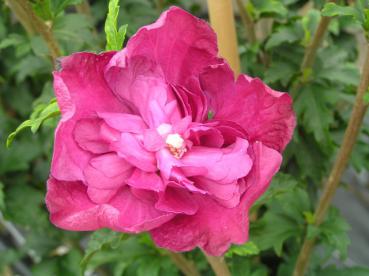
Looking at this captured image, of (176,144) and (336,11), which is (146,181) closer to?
(176,144)

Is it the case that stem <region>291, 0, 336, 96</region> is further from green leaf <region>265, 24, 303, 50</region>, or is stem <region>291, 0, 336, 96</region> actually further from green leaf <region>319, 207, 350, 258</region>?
green leaf <region>319, 207, 350, 258</region>

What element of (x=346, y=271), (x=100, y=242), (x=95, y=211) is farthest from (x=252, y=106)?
(x=346, y=271)

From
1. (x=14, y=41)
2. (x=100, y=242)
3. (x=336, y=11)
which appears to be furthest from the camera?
(x=14, y=41)

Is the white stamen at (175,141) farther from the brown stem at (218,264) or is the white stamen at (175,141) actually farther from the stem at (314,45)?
the stem at (314,45)

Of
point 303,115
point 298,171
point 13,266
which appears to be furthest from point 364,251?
point 13,266

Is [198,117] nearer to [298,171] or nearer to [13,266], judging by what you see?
[298,171]

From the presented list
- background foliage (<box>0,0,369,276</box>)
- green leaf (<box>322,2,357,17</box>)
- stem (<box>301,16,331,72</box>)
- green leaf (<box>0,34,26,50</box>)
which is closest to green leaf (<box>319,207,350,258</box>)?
background foliage (<box>0,0,369,276</box>)
